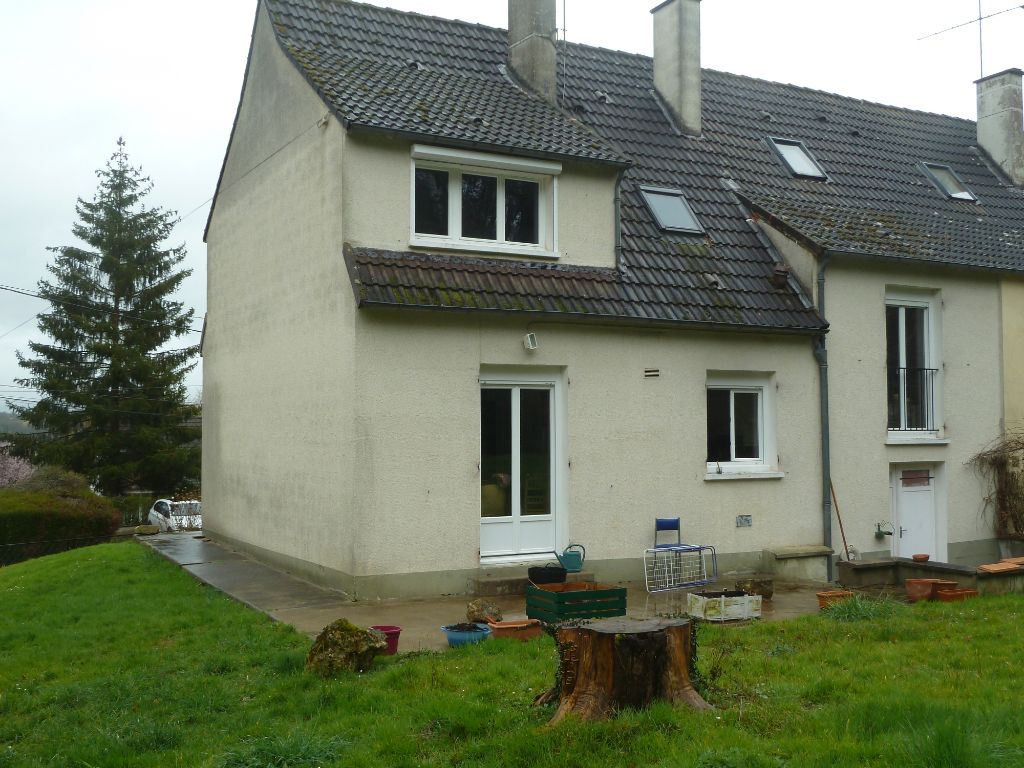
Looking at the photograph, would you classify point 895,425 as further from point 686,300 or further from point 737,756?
point 737,756

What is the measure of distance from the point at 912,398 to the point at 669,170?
18.5 feet

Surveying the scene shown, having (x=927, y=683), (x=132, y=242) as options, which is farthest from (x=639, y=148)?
(x=132, y=242)

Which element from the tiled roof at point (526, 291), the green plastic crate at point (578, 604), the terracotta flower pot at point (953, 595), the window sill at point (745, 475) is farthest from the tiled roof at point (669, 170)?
the terracotta flower pot at point (953, 595)

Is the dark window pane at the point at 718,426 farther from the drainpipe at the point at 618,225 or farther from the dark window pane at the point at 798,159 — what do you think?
the dark window pane at the point at 798,159

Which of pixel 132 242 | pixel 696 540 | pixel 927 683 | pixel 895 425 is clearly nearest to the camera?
pixel 927 683

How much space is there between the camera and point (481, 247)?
13398 mm

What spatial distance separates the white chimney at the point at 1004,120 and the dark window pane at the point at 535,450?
13711mm

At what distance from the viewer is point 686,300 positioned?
14219 mm

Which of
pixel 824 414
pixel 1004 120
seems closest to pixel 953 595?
pixel 824 414

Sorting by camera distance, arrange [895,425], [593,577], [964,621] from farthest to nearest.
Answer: [895,425] → [593,577] → [964,621]

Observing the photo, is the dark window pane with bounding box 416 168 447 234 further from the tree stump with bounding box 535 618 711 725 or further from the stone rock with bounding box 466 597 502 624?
the tree stump with bounding box 535 618 711 725

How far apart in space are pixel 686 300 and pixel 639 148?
13.7 feet

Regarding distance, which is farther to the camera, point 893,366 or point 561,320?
point 893,366

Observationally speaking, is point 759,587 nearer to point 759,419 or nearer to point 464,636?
point 759,419
